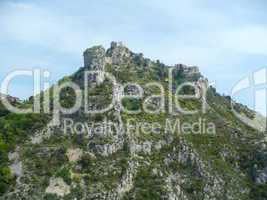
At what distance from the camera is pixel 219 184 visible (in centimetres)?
11981

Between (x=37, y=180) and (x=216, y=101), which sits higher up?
(x=216, y=101)

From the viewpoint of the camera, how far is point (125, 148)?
119312 mm

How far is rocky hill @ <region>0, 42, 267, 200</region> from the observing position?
11388 cm

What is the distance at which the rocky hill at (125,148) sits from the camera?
11388 cm

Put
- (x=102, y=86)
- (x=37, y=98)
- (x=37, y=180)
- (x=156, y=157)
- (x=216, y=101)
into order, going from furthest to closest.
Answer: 1. (x=216, y=101)
2. (x=37, y=98)
3. (x=102, y=86)
4. (x=156, y=157)
5. (x=37, y=180)

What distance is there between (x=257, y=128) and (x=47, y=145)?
44.8 m

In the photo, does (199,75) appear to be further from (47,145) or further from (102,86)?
(47,145)

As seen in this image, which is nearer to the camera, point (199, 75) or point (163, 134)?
point (163, 134)

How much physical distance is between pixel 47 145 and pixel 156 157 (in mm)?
16288

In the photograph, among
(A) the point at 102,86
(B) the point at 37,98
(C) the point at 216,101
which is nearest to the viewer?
(A) the point at 102,86

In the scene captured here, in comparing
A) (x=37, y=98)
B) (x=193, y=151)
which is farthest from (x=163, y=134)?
(x=37, y=98)

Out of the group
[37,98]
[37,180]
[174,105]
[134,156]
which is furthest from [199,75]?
[37,180]

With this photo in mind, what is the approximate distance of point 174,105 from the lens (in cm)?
13700

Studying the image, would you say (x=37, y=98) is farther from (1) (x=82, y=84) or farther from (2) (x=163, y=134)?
(2) (x=163, y=134)
